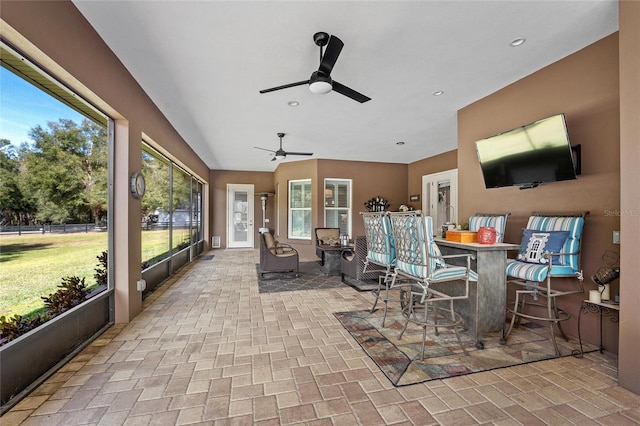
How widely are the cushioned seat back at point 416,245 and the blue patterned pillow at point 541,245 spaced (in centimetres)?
103

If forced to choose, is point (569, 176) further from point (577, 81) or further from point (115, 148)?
point (115, 148)

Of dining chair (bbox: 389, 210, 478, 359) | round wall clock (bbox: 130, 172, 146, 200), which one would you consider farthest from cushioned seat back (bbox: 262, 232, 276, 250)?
dining chair (bbox: 389, 210, 478, 359)

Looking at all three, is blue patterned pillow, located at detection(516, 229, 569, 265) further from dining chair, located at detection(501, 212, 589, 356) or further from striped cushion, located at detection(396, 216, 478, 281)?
striped cushion, located at detection(396, 216, 478, 281)

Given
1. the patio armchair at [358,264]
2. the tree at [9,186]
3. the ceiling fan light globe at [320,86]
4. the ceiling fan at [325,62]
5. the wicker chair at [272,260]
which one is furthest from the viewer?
the wicker chair at [272,260]

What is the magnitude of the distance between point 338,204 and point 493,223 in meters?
5.03

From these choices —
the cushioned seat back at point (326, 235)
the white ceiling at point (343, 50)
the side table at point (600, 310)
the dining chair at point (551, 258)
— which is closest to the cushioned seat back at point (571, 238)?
the dining chair at point (551, 258)

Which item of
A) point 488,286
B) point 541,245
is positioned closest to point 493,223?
point 541,245

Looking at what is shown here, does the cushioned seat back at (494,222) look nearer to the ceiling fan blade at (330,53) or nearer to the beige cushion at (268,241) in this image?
the ceiling fan blade at (330,53)

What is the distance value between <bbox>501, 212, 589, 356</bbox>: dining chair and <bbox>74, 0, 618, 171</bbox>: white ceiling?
170 centimetres

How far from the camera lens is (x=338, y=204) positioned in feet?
26.1

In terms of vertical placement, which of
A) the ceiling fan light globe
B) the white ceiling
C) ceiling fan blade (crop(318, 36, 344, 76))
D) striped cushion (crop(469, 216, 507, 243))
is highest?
the white ceiling

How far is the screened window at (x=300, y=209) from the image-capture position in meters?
8.06

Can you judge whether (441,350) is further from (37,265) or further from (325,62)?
(37,265)

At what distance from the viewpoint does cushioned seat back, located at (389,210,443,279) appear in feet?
7.45
